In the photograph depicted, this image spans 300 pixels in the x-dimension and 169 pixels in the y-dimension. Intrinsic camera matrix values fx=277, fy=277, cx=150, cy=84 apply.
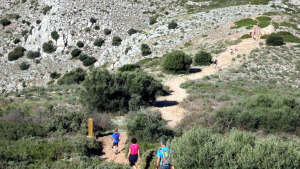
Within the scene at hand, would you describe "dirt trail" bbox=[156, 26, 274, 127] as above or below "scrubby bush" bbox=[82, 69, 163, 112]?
below

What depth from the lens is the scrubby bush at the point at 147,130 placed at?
1321 cm

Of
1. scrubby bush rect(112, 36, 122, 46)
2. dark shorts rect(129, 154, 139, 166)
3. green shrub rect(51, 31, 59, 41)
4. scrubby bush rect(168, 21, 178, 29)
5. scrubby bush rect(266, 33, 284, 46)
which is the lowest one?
scrubby bush rect(112, 36, 122, 46)

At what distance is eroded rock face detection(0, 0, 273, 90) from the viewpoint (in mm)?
48531

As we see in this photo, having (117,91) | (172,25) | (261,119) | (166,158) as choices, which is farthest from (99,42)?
(166,158)

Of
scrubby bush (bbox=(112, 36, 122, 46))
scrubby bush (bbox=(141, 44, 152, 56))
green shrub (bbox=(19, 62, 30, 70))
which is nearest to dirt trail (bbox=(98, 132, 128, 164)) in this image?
scrubby bush (bbox=(141, 44, 152, 56))

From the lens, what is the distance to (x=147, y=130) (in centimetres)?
1323

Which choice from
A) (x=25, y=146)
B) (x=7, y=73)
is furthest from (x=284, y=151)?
(x=7, y=73)

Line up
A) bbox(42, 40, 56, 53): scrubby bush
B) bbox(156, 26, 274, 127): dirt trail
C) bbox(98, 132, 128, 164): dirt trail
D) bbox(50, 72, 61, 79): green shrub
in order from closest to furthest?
bbox(98, 132, 128, 164): dirt trail
bbox(156, 26, 274, 127): dirt trail
bbox(50, 72, 61, 79): green shrub
bbox(42, 40, 56, 53): scrubby bush

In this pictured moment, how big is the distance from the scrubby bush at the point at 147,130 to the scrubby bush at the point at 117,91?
5.27 meters

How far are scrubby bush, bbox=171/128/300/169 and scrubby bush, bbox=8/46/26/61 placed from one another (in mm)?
51958

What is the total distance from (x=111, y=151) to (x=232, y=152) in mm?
6410

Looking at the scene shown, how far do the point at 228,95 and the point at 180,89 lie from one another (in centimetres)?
570

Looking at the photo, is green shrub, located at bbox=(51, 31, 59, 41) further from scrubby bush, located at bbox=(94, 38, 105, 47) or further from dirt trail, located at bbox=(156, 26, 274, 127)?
dirt trail, located at bbox=(156, 26, 274, 127)

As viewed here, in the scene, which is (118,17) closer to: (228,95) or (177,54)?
(177,54)
